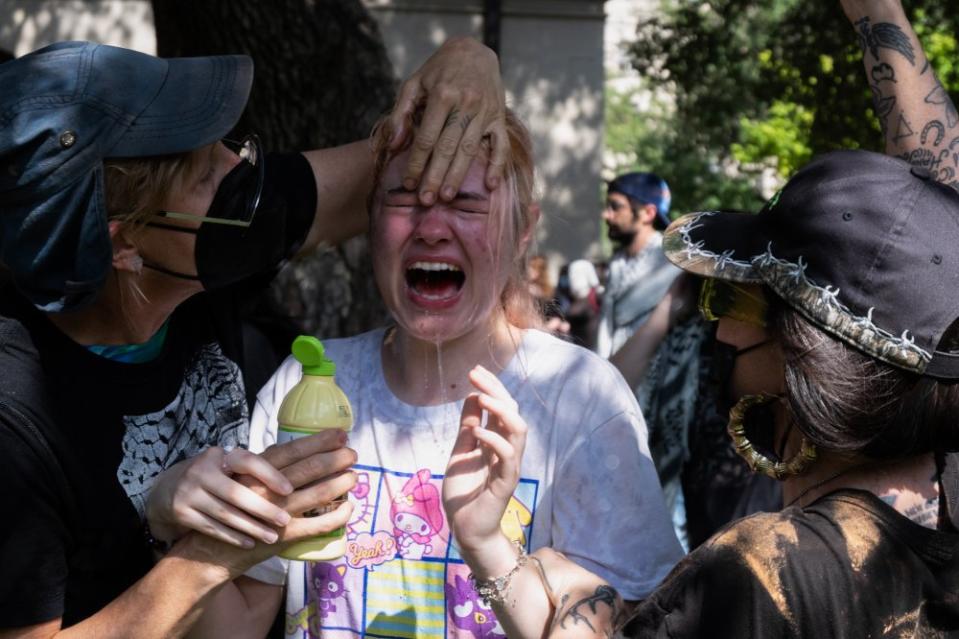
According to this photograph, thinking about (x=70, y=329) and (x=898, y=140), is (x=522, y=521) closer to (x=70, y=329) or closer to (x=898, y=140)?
(x=70, y=329)

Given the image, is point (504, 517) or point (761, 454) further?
point (504, 517)

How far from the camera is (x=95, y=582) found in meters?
2.21

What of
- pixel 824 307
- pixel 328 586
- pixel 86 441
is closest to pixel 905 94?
pixel 824 307

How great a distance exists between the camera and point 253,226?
2.46 m

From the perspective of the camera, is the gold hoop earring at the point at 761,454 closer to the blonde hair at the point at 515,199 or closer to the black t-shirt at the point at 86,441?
the blonde hair at the point at 515,199

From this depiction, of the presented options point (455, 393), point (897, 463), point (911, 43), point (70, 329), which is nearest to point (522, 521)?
point (455, 393)

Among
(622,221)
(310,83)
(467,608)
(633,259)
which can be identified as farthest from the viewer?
(622,221)

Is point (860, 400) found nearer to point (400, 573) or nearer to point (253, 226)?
point (400, 573)

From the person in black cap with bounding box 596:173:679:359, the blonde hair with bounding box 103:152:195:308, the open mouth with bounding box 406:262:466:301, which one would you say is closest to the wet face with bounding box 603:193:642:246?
the person in black cap with bounding box 596:173:679:359

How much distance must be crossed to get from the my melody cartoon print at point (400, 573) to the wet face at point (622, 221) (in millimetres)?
4802

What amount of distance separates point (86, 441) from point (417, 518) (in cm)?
67

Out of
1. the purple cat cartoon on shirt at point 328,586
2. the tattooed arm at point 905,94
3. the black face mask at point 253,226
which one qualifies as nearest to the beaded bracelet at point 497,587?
the purple cat cartoon on shirt at point 328,586

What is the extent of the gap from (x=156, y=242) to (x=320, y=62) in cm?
251

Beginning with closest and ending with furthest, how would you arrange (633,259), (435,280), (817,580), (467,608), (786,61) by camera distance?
(817,580) < (467,608) < (435,280) < (633,259) < (786,61)
